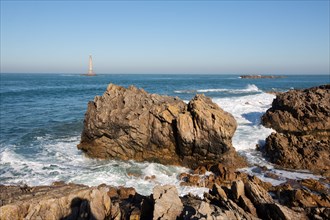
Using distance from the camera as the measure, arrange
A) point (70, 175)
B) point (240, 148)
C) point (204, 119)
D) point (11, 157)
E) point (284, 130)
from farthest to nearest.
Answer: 1. point (284, 130)
2. point (240, 148)
3. point (11, 157)
4. point (204, 119)
5. point (70, 175)

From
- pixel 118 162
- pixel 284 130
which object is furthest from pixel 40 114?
pixel 284 130

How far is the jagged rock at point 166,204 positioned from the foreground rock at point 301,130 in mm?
10442

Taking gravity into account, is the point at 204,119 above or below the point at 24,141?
above

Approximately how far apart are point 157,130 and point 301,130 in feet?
38.6

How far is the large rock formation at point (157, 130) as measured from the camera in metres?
15.5

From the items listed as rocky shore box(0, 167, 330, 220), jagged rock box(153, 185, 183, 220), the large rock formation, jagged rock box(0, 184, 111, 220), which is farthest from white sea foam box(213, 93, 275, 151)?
jagged rock box(0, 184, 111, 220)

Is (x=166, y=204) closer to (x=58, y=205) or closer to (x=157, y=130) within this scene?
(x=58, y=205)

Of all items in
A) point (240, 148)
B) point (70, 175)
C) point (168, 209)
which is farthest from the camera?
point (240, 148)

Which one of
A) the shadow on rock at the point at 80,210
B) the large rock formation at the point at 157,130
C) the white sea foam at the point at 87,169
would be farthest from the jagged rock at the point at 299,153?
the shadow on rock at the point at 80,210

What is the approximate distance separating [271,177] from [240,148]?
5.10 meters

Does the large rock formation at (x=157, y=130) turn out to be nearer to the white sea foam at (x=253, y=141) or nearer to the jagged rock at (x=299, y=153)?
the white sea foam at (x=253, y=141)

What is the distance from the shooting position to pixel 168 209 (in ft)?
22.4

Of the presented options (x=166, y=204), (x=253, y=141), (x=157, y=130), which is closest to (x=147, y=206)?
(x=166, y=204)

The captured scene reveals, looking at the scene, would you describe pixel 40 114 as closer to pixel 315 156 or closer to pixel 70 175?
pixel 70 175
